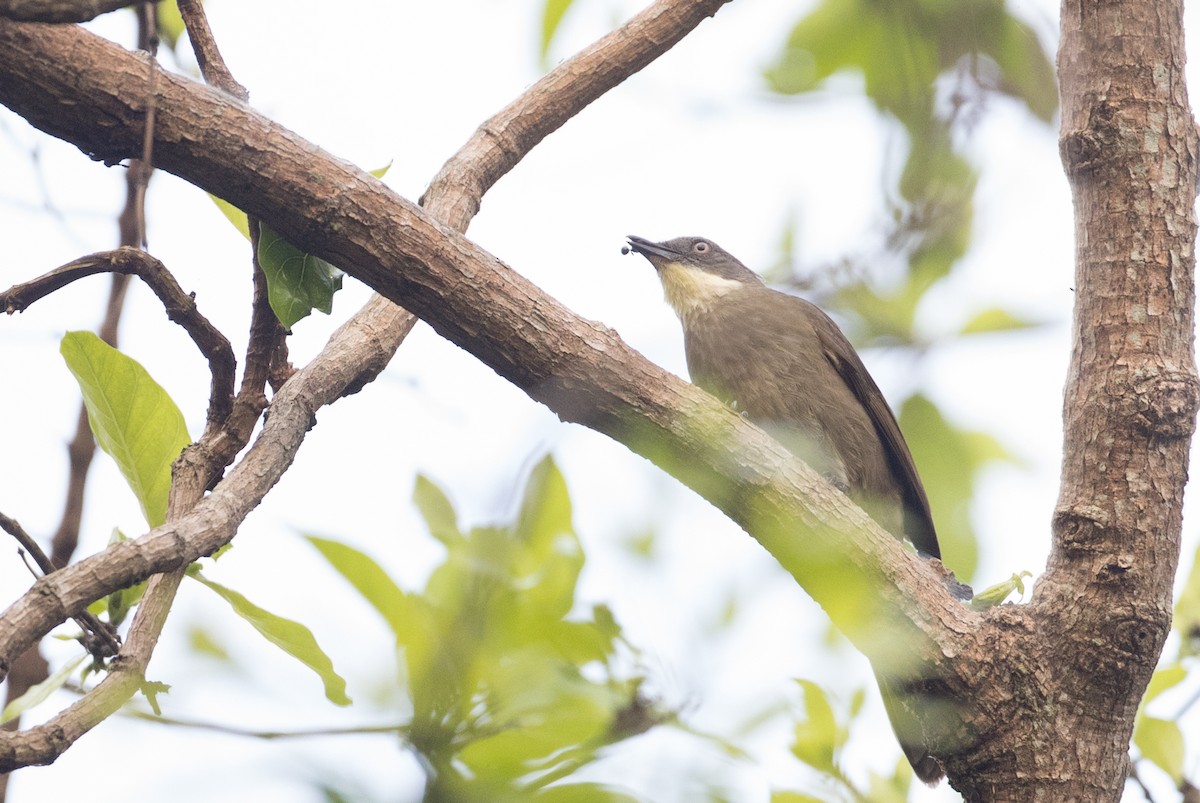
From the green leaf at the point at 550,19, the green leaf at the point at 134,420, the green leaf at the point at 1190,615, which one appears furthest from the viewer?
the green leaf at the point at 1190,615

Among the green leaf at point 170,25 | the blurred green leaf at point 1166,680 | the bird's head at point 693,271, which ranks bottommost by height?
the blurred green leaf at point 1166,680

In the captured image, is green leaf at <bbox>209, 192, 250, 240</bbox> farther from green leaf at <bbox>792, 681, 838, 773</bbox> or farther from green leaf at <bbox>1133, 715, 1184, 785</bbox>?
green leaf at <bbox>1133, 715, 1184, 785</bbox>

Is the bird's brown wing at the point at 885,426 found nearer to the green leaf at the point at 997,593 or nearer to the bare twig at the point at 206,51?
the green leaf at the point at 997,593

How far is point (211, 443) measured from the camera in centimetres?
252

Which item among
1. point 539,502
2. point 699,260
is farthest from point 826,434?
point 539,502

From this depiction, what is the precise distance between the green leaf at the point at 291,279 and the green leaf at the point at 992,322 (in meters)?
1.41

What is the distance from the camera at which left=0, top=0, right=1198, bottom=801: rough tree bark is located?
246cm

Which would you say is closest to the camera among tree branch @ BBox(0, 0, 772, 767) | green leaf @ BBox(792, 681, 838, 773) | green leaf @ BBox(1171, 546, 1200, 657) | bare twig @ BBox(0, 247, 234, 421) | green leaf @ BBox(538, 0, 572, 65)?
tree branch @ BBox(0, 0, 772, 767)

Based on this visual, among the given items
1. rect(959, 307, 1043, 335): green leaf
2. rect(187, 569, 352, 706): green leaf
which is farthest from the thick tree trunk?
rect(187, 569, 352, 706): green leaf

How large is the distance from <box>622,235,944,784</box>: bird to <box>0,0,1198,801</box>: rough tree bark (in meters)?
1.99

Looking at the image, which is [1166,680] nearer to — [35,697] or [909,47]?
[909,47]

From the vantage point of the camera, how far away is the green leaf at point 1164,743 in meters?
3.45

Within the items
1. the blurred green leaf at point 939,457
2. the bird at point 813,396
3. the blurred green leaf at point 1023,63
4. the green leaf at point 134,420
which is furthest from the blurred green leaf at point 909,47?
the bird at point 813,396

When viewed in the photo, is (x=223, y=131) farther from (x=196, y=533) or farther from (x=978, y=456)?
(x=978, y=456)
